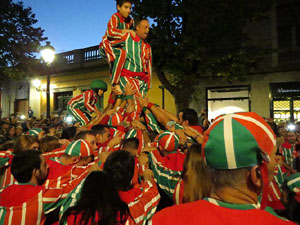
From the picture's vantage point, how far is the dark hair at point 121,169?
252 cm

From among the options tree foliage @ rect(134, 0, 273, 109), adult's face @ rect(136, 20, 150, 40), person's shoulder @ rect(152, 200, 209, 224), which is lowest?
person's shoulder @ rect(152, 200, 209, 224)

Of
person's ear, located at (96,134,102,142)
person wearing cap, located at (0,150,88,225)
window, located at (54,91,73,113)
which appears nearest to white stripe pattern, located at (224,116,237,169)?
person wearing cap, located at (0,150,88,225)

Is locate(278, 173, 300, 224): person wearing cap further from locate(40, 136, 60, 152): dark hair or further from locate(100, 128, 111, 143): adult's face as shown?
locate(40, 136, 60, 152): dark hair

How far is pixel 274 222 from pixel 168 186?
1.93m

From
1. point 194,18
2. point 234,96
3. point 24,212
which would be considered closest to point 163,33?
point 194,18

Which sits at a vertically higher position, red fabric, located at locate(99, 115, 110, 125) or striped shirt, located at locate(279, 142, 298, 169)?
red fabric, located at locate(99, 115, 110, 125)

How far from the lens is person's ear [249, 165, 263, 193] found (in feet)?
4.16

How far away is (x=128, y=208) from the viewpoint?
219cm

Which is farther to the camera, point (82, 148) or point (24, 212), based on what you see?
point (82, 148)

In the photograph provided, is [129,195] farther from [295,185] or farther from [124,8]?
[124,8]

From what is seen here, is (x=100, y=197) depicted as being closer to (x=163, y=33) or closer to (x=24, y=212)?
(x=24, y=212)

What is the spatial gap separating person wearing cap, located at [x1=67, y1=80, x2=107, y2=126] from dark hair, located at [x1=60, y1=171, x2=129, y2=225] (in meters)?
3.97

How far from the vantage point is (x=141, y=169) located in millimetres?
3498

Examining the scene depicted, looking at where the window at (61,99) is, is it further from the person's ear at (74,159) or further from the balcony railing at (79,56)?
the person's ear at (74,159)
